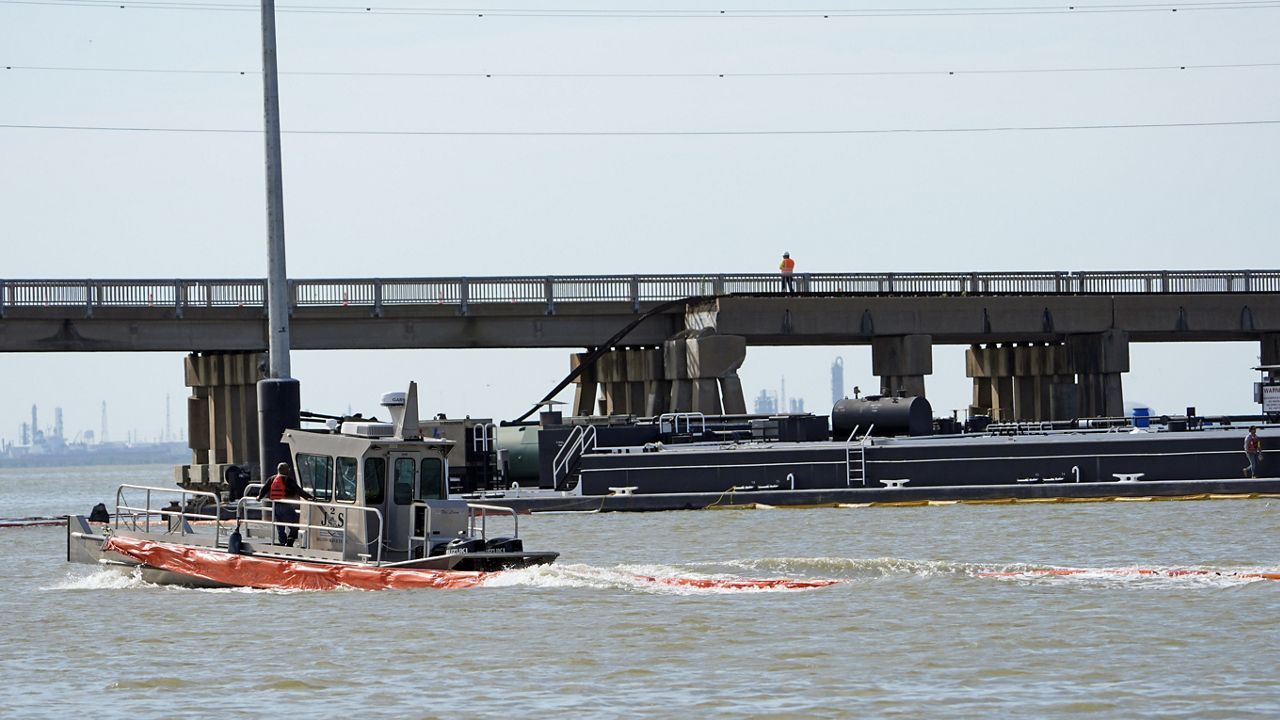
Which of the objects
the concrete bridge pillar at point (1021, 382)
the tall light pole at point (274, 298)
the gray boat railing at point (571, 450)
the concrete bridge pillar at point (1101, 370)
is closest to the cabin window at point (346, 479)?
the tall light pole at point (274, 298)

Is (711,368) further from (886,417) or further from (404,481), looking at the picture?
(404,481)

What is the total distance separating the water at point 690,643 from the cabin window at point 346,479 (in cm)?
173

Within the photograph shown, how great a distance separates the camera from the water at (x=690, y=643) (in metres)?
21.3

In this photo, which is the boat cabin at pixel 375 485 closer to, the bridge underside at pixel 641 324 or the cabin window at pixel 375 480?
the cabin window at pixel 375 480

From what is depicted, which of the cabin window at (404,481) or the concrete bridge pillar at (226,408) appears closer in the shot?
the cabin window at (404,481)

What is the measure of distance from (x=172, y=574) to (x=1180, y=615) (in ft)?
54.4

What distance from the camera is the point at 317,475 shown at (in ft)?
105

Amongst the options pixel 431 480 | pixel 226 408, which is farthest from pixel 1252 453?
pixel 226 408

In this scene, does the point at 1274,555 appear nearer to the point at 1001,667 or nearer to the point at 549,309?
the point at 1001,667

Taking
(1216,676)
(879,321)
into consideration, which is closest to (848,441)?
(879,321)

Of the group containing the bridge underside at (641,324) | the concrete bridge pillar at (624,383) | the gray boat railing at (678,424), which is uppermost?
the bridge underside at (641,324)

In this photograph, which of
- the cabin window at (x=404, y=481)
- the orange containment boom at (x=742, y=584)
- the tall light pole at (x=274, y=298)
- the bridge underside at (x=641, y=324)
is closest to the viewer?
the orange containment boom at (x=742, y=584)

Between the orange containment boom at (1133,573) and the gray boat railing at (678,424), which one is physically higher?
the gray boat railing at (678,424)

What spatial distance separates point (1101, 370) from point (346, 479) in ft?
159
